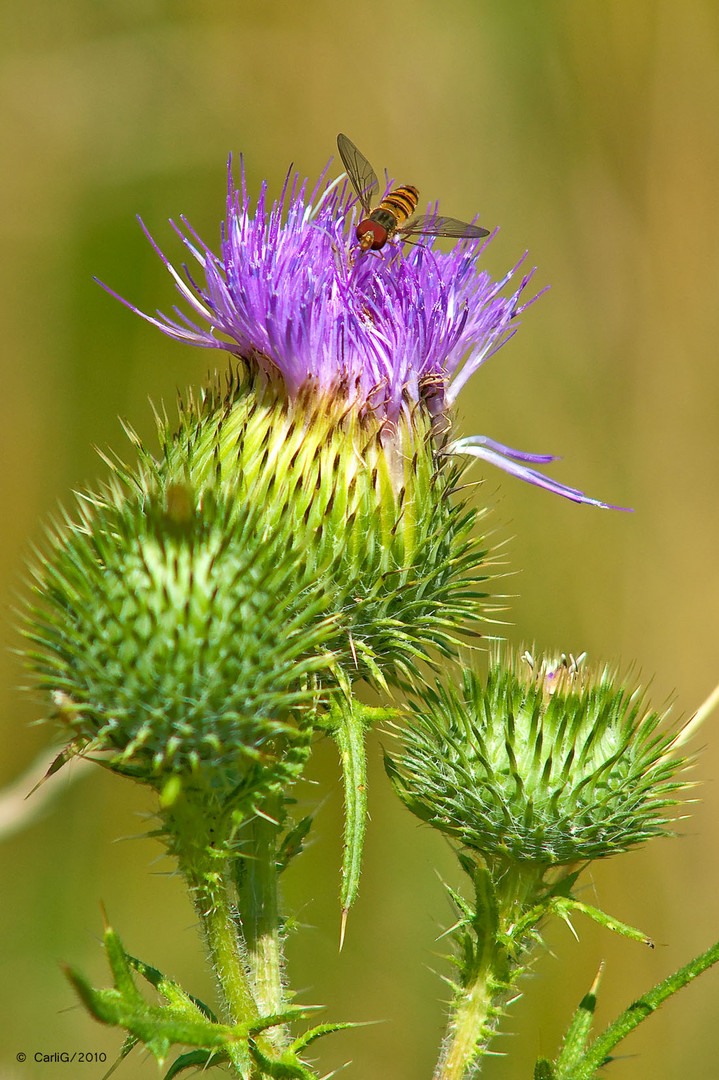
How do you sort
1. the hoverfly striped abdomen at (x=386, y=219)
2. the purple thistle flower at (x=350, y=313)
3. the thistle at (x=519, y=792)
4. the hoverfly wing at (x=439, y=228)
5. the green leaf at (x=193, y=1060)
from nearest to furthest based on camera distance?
the green leaf at (x=193, y=1060)
the thistle at (x=519, y=792)
the purple thistle flower at (x=350, y=313)
the hoverfly striped abdomen at (x=386, y=219)
the hoverfly wing at (x=439, y=228)

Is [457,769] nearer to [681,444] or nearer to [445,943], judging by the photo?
[445,943]

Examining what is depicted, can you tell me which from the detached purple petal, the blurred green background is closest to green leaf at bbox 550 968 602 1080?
the detached purple petal

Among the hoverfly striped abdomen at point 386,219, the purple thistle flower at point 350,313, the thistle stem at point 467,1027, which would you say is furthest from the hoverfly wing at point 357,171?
the thistle stem at point 467,1027

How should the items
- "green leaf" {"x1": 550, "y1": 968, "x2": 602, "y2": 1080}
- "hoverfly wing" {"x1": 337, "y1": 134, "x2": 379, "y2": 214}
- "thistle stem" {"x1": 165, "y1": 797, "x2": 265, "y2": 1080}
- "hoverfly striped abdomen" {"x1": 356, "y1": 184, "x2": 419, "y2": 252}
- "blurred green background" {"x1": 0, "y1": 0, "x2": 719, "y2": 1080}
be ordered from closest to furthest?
"thistle stem" {"x1": 165, "y1": 797, "x2": 265, "y2": 1080}, "green leaf" {"x1": 550, "y1": 968, "x2": 602, "y2": 1080}, "hoverfly striped abdomen" {"x1": 356, "y1": 184, "x2": 419, "y2": 252}, "hoverfly wing" {"x1": 337, "y1": 134, "x2": 379, "y2": 214}, "blurred green background" {"x1": 0, "y1": 0, "x2": 719, "y2": 1080}

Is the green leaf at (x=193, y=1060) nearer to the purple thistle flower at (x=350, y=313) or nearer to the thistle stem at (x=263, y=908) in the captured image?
the thistle stem at (x=263, y=908)

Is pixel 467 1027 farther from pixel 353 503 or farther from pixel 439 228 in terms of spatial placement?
pixel 439 228

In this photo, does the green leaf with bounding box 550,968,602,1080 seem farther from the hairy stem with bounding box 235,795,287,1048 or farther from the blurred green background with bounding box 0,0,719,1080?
the blurred green background with bounding box 0,0,719,1080
